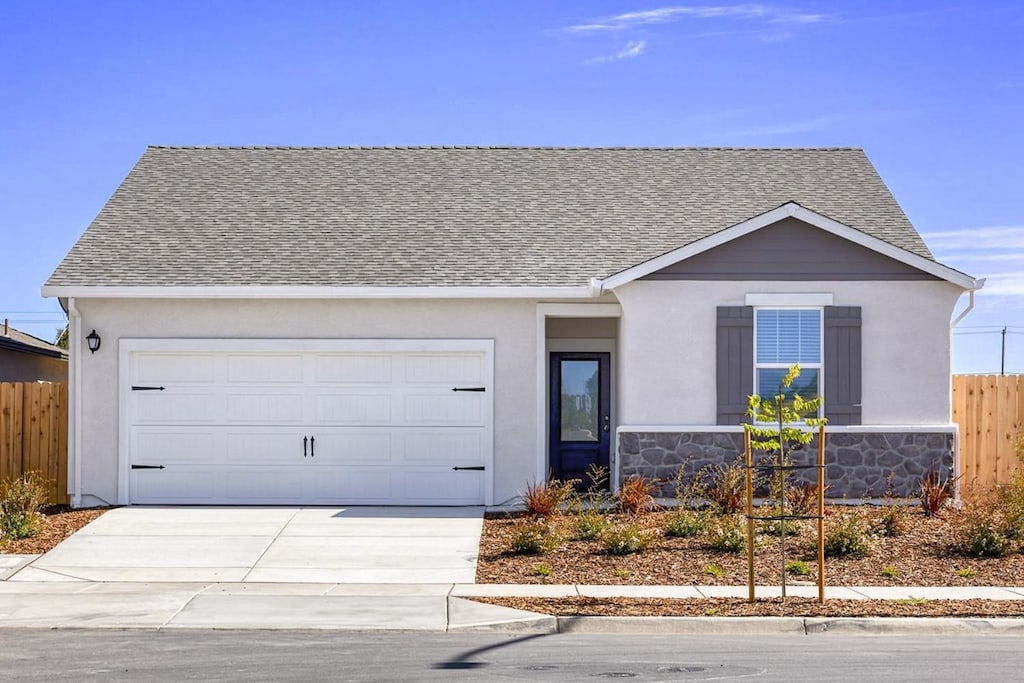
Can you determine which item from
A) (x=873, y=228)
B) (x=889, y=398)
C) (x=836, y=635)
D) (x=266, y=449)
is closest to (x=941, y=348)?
(x=889, y=398)

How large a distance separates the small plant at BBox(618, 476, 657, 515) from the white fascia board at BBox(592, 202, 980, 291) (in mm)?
2704

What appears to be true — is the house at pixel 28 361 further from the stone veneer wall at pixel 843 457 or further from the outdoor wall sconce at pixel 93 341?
the stone veneer wall at pixel 843 457

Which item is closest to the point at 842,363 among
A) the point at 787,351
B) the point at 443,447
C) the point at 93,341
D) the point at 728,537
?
the point at 787,351

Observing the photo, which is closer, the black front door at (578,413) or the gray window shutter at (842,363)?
the gray window shutter at (842,363)

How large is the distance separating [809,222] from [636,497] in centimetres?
444

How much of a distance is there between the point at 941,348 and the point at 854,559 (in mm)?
4569

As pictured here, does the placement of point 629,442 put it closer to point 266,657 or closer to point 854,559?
point 854,559

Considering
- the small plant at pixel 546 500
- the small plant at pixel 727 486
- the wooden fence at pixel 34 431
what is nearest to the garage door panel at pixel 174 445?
the wooden fence at pixel 34 431

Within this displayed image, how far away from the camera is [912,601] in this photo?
11.0 m

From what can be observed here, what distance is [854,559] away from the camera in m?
13.1

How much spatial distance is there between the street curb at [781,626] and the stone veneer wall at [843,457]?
607 centimetres

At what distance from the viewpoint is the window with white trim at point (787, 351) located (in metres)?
16.3

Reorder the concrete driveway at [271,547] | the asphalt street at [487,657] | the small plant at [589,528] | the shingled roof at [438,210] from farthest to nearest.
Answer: the shingled roof at [438,210] → the small plant at [589,528] → the concrete driveway at [271,547] → the asphalt street at [487,657]

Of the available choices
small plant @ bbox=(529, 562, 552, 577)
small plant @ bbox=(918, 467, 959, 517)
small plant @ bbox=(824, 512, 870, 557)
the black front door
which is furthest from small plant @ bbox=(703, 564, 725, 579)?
the black front door
